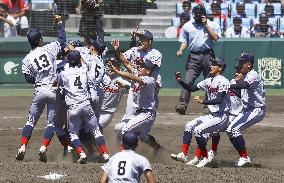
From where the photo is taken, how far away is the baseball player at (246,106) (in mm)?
15008

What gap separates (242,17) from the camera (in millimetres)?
27516

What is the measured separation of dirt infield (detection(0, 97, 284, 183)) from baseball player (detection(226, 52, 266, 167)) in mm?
397

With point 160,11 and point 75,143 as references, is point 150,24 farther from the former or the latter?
point 75,143

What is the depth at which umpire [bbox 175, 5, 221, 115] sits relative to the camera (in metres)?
21.1

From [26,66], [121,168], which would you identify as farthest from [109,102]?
[121,168]

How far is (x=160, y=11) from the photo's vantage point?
28.6m

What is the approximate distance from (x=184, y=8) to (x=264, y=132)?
788 centimetres

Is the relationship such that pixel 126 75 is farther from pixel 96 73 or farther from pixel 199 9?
pixel 199 9

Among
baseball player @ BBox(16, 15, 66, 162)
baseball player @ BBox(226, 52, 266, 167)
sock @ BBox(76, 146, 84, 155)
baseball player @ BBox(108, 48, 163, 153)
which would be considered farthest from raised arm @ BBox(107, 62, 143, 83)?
baseball player @ BBox(226, 52, 266, 167)

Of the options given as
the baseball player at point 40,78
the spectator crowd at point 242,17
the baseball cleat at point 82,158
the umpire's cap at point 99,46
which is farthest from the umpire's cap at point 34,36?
the spectator crowd at point 242,17

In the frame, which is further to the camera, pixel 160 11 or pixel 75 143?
pixel 160 11

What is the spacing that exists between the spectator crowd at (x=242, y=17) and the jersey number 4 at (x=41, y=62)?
38.4ft

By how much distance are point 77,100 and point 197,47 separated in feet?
23.5

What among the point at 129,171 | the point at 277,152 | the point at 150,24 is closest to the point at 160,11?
the point at 150,24
